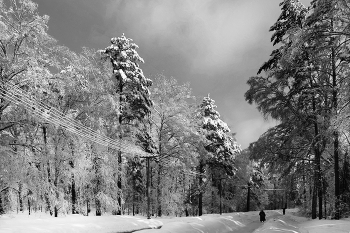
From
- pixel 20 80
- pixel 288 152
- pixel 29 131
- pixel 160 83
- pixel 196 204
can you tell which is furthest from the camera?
pixel 196 204

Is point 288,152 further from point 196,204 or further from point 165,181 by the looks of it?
point 196,204

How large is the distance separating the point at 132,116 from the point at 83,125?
528cm

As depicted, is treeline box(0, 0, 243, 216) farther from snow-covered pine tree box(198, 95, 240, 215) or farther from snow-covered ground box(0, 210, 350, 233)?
snow-covered ground box(0, 210, 350, 233)

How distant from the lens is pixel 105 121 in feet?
56.9

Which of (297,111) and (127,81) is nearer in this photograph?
(297,111)

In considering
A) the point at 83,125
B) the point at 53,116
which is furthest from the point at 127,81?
the point at 53,116

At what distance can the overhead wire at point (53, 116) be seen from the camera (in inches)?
368

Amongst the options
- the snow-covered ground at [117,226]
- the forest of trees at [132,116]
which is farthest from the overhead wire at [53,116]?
the snow-covered ground at [117,226]

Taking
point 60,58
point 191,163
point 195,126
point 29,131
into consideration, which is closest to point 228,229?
point 191,163

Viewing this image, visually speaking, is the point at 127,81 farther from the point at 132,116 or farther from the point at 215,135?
the point at 215,135

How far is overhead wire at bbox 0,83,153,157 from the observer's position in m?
9.35

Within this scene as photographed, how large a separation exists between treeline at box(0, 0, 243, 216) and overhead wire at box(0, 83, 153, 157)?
0.10 metres

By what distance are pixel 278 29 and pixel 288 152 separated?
8.08 meters

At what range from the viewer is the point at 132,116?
19.0 m
